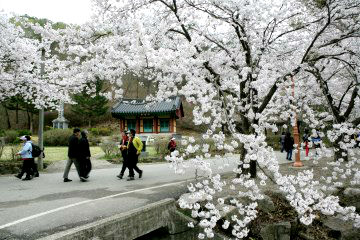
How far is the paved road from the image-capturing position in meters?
5.32

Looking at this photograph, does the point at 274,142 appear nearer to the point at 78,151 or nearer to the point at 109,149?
the point at 109,149

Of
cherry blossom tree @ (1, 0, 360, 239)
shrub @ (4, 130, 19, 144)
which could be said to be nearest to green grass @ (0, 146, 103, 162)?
shrub @ (4, 130, 19, 144)

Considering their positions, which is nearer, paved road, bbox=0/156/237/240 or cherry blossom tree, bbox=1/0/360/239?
paved road, bbox=0/156/237/240

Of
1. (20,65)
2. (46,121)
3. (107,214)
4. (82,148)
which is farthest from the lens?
(46,121)

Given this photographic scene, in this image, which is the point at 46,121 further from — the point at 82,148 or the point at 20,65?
the point at 82,148

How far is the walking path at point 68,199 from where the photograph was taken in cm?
532

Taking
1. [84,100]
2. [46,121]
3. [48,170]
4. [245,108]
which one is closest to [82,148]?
[48,170]

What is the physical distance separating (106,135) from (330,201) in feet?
98.0

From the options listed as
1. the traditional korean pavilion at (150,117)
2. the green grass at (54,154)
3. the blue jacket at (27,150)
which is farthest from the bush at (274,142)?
the blue jacket at (27,150)

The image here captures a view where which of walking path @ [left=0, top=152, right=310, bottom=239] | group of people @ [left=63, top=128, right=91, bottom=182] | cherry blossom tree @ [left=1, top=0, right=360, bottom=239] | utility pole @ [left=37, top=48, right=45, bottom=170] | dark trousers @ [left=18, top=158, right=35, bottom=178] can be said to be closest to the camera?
walking path @ [left=0, top=152, right=310, bottom=239]

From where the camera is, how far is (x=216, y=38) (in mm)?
9078

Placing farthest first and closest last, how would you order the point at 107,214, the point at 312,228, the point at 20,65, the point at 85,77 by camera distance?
1. the point at 20,65
2. the point at 85,77
3. the point at 312,228
4. the point at 107,214

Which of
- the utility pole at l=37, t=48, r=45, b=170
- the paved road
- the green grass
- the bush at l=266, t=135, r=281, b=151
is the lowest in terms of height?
the paved road

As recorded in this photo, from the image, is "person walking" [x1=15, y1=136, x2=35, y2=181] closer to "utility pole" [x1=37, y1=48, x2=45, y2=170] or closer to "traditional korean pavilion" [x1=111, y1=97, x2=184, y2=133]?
"utility pole" [x1=37, y1=48, x2=45, y2=170]
